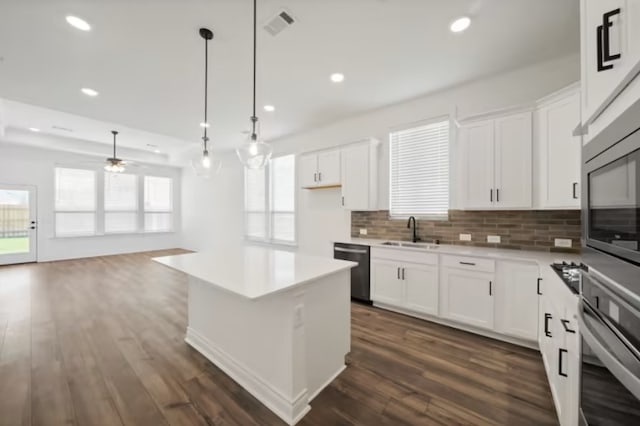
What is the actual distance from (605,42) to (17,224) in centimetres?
1017

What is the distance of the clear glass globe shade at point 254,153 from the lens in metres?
2.24

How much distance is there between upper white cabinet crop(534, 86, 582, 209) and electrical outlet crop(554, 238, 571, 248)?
50 cm

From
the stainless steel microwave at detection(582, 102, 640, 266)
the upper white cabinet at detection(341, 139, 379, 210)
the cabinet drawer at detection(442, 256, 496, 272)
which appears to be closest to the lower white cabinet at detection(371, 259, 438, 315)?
the cabinet drawer at detection(442, 256, 496, 272)

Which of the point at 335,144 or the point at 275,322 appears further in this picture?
the point at 335,144

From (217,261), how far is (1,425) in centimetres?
161

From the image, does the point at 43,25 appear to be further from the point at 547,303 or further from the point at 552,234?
the point at 552,234

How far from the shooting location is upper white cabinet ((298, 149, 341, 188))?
4168 millimetres

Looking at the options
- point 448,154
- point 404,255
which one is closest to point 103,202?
Answer: point 404,255

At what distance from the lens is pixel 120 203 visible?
779 centimetres

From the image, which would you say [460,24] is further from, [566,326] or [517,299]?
[517,299]

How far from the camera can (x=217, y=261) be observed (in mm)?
2387

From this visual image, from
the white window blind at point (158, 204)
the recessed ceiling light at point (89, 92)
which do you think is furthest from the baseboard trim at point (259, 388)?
the white window blind at point (158, 204)

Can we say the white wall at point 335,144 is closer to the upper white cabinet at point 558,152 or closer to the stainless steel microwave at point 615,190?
the upper white cabinet at point 558,152

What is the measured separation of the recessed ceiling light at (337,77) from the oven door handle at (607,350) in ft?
9.81
